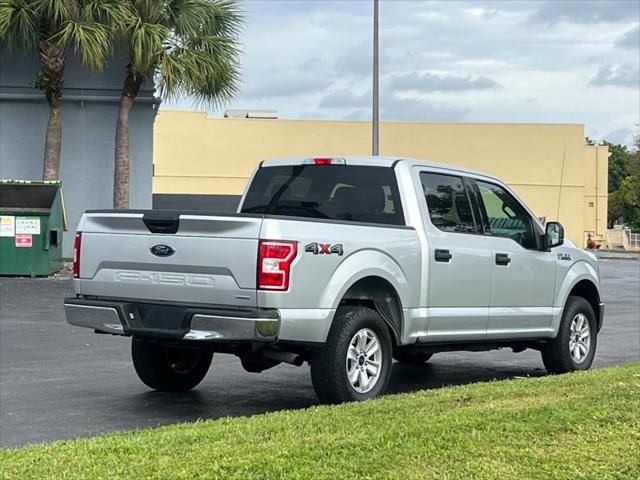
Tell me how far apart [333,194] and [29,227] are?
46.9 ft

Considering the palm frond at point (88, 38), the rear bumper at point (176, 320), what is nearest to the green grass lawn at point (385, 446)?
the rear bumper at point (176, 320)

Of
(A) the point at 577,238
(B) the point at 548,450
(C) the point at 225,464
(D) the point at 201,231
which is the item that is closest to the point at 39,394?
(D) the point at 201,231

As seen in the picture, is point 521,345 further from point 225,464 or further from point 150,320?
point 225,464

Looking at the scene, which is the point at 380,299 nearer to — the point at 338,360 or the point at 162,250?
the point at 338,360

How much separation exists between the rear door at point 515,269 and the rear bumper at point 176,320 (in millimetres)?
2931

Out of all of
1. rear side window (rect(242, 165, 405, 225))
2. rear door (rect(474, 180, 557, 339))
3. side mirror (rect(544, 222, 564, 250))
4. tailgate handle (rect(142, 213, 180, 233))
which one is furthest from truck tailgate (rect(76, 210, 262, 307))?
side mirror (rect(544, 222, 564, 250))

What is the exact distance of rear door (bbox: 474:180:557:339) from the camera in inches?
365

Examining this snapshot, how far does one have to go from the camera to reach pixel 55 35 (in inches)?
911

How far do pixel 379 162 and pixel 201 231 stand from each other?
2074 millimetres

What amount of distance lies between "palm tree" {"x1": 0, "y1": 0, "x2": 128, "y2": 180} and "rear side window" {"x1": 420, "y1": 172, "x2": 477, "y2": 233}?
1527 cm

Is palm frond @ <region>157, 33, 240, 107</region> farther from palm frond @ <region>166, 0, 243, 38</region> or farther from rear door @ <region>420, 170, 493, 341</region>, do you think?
rear door @ <region>420, 170, 493, 341</region>

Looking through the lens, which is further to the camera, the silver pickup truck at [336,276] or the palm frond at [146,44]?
the palm frond at [146,44]

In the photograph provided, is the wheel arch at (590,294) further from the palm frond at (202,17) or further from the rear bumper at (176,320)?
the palm frond at (202,17)

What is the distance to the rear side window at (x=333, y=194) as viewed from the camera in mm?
8609
